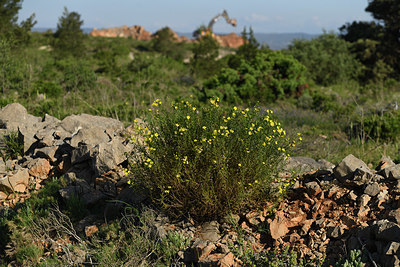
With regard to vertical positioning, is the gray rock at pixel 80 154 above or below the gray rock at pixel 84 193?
above

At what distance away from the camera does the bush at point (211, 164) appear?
11.6 feet

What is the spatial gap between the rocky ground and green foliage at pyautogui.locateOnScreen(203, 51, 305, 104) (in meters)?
6.48

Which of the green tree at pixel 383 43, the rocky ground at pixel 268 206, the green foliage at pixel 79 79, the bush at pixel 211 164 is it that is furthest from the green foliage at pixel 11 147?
the green tree at pixel 383 43

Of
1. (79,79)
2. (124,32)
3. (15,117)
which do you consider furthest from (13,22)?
(124,32)

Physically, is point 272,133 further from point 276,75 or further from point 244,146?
point 276,75

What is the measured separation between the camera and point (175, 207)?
12.0 ft

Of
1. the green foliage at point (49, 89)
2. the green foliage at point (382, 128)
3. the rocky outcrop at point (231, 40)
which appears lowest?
the green foliage at point (382, 128)

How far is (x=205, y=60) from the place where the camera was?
17.5m

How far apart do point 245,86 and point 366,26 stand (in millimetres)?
15730

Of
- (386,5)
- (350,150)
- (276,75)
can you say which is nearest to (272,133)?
(350,150)

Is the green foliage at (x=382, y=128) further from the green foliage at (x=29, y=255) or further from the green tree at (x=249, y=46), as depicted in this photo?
the green tree at (x=249, y=46)

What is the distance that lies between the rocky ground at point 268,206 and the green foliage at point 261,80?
6485 mm

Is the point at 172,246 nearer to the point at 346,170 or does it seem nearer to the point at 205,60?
the point at 346,170

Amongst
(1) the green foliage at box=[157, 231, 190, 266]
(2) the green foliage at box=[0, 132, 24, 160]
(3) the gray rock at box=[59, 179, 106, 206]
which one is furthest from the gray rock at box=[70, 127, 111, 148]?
(1) the green foliage at box=[157, 231, 190, 266]
